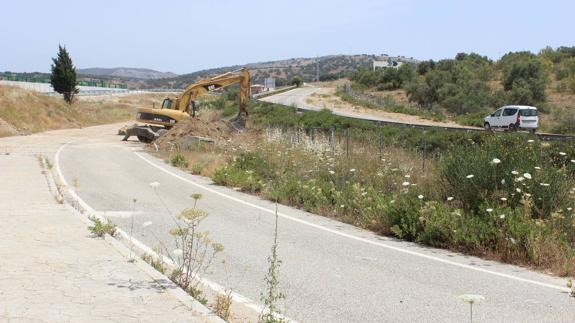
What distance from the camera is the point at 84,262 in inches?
287

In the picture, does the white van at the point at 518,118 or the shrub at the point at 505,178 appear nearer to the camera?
the shrub at the point at 505,178

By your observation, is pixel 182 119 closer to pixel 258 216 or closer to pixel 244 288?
pixel 258 216

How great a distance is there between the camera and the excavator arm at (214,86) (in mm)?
34562

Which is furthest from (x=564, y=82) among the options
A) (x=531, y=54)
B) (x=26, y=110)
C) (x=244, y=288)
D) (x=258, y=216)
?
(x=244, y=288)

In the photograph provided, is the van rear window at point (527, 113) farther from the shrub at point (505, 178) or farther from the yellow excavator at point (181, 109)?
the shrub at point (505, 178)

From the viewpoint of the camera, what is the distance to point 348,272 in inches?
310

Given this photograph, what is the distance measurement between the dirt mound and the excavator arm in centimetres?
353

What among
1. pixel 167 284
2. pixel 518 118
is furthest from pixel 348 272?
pixel 518 118

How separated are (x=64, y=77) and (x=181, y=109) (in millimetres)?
40046

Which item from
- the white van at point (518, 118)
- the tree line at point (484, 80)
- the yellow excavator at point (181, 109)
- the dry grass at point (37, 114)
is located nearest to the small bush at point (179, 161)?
the yellow excavator at point (181, 109)

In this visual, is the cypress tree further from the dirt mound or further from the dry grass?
the dirt mound

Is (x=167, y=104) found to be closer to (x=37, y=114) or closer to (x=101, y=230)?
(x=37, y=114)

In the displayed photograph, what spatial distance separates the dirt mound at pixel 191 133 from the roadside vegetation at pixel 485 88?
2262 centimetres

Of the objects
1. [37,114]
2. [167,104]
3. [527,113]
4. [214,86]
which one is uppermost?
[214,86]
